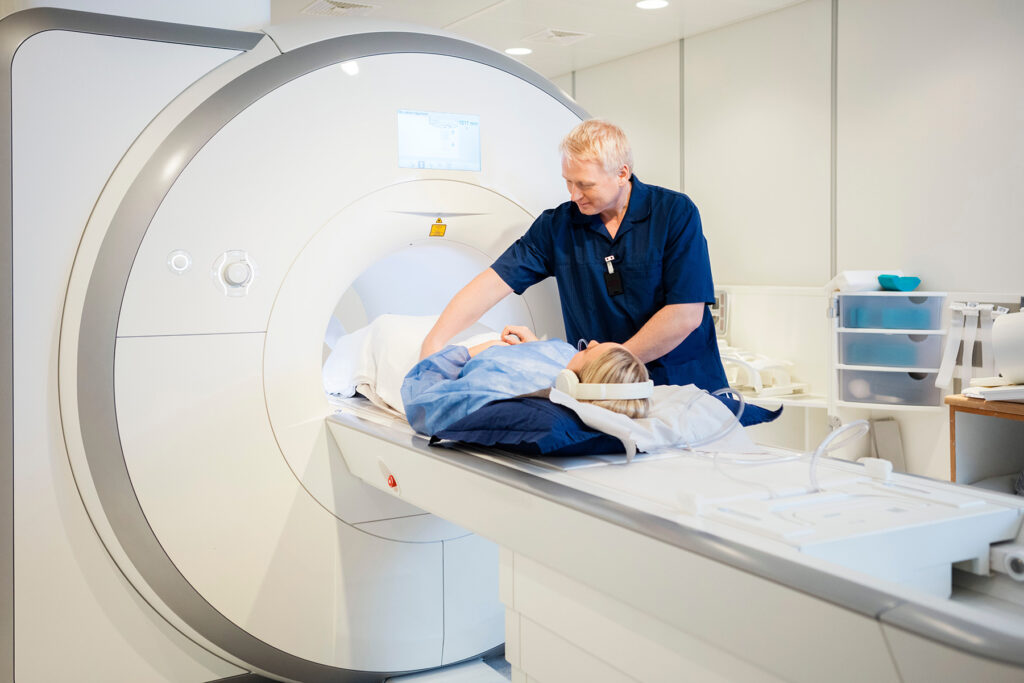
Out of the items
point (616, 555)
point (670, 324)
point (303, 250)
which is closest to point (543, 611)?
point (616, 555)

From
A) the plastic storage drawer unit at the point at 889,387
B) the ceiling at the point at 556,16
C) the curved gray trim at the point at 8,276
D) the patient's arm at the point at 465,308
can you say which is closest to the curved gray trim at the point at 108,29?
the curved gray trim at the point at 8,276

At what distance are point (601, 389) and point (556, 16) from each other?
3238mm

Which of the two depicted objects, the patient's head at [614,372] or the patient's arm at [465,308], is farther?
the patient's arm at [465,308]

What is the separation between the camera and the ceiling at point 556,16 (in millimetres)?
4020

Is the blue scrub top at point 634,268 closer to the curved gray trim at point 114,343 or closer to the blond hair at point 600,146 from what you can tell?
the blond hair at point 600,146

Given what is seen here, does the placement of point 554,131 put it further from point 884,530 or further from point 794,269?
point 794,269

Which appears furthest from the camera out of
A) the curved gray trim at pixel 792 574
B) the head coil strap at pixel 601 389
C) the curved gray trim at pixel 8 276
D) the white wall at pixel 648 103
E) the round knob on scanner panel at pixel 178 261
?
the white wall at pixel 648 103

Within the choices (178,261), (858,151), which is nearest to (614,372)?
(178,261)

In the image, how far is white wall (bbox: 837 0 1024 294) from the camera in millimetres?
3262

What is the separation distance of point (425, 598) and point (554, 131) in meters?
1.10

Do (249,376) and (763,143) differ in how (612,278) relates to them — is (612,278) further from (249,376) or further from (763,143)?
(763,143)

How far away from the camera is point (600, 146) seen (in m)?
1.79

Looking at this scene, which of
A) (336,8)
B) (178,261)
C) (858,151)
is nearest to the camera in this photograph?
(178,261)

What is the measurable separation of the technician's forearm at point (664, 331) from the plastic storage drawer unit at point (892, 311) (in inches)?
75.6
